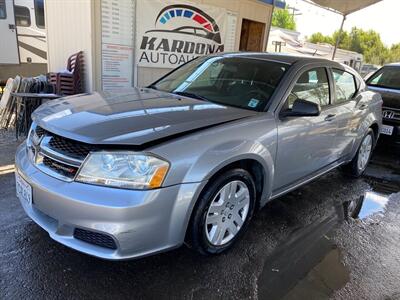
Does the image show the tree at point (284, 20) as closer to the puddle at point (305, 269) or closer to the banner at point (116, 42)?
the banner at point (116, 42)

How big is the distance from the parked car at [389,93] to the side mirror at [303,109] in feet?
13.6

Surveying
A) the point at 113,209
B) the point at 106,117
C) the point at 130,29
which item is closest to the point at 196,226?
the point at 113,209

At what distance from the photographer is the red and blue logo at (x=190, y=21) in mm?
6980

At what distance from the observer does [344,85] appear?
4203mm

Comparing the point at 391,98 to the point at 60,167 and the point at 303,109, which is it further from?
the point at 60,167

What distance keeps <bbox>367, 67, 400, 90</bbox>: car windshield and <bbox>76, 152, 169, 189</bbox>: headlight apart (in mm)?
6457

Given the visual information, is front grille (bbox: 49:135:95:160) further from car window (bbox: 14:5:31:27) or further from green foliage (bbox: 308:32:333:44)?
green foliage (bbox: 308:32:333:44)

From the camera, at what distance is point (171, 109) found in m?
2.77

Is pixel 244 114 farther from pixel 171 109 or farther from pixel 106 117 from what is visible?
pixel 106 117

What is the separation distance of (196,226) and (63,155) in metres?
1.00

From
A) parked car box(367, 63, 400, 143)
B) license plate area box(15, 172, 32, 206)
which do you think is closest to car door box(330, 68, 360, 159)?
parked car box(367, 63, 400, 143)

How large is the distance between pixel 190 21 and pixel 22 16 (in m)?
5.18

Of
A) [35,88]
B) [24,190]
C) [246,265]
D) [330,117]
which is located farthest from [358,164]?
[35,88]

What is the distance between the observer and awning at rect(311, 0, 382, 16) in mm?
10586
